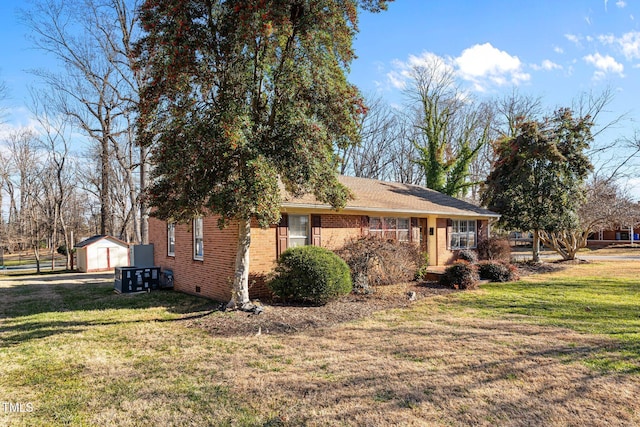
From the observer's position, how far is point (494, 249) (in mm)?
18828

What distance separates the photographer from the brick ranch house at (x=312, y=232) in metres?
10.7

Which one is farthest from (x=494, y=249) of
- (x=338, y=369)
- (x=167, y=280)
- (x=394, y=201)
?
(x=338, y=369)

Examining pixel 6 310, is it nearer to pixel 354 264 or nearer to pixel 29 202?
pixel 354 264

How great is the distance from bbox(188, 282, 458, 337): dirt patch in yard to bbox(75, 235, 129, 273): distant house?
16.6m

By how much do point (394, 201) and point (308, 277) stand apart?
7.74 m

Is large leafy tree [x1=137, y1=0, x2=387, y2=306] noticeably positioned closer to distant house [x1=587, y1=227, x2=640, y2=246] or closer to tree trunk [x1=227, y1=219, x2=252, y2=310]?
tree trunk [x1=227, y1=219, x2=252, y2=310]

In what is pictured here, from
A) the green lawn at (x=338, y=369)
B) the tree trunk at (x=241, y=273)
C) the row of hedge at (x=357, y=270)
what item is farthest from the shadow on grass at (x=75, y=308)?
the row of hedge at (x=357, y=270)

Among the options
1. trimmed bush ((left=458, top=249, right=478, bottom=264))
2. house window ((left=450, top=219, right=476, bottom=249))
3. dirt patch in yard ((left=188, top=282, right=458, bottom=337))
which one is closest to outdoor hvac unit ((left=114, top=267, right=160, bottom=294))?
dirt patch in yard ((left=188, top=282, right=458, bottom=337))

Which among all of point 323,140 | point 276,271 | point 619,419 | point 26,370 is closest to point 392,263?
point 276,271

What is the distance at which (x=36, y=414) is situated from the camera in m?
4.29

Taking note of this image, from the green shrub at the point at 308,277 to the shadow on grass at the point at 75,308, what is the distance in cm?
178

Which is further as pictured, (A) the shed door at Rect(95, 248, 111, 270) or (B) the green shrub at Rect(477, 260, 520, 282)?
(A) the shed door at Rect(95, 248, 111, 270)

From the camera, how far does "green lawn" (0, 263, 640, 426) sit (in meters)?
4.17

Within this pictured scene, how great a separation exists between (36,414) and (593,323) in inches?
369
